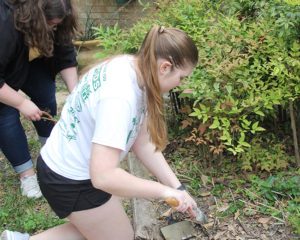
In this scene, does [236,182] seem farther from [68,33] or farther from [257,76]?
[68,33]

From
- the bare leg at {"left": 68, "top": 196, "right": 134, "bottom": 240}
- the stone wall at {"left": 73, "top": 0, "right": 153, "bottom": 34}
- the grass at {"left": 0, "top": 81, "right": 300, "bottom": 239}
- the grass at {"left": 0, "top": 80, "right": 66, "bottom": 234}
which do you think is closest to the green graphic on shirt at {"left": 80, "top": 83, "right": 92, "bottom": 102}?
the bare leg at {"left": 68, "top": 196, "right": 134, "bottom": 240}

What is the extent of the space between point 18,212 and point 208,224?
150cm

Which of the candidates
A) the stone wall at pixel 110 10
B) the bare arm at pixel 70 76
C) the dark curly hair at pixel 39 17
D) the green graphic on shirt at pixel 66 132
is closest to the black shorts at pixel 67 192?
the green graphic on shirt at pixel 66 132

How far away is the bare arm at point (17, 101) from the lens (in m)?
2.11

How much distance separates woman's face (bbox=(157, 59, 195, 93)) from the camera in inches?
51.7

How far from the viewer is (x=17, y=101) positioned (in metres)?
2.17

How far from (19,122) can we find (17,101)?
0.48 m

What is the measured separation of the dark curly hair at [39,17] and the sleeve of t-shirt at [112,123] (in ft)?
3.27

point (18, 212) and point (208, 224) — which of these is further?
point (18, 212)

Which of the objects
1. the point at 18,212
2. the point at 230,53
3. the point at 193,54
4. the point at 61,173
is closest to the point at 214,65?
the point at 230,53

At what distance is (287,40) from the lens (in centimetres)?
216

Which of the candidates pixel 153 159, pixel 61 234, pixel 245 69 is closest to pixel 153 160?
pixel 153 159

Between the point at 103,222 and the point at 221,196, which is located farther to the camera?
the point at 221,196

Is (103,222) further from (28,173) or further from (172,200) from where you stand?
(28,173)
